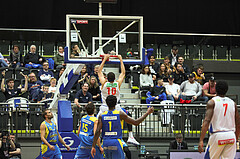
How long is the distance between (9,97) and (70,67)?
15.8 ft

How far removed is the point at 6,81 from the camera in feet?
57.1

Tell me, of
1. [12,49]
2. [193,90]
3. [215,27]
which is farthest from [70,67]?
[215,27]

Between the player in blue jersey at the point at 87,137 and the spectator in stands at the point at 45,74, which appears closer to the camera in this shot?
the player in blue jersey at the point at 87,137

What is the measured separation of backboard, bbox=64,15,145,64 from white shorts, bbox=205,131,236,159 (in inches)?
137

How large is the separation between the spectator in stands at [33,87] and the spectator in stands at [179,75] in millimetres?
5297

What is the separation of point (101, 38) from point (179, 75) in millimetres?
7717

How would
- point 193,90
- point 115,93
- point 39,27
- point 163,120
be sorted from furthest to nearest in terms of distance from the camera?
point 39,27 < point 193,90 < point 163,120 < point 115,93

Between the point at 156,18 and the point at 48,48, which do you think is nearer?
the point at 48,48

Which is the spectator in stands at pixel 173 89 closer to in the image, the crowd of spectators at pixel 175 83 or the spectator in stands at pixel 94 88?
the crowd of spectators at pixel 175 83

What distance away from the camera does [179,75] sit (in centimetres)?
1881

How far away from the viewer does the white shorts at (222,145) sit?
29.0 feet

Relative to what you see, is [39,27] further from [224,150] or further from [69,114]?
[224,150]

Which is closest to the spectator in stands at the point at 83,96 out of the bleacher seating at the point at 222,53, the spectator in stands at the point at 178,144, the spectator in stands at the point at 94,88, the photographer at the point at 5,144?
the spectator in stands at the point at 94,88

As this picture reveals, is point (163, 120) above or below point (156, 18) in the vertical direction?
below
